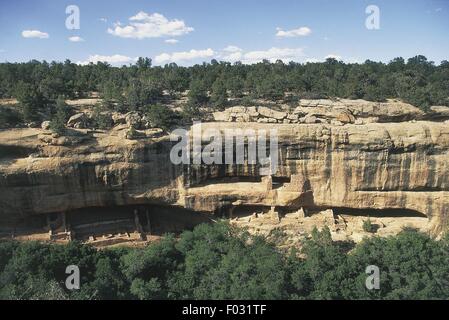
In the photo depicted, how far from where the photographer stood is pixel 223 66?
35.8 meters

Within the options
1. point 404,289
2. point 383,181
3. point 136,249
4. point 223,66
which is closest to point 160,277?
point 136,249

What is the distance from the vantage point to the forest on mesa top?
2341 centimetres

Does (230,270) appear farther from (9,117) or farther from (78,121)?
Answer: (9,117)

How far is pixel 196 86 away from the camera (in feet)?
83.4

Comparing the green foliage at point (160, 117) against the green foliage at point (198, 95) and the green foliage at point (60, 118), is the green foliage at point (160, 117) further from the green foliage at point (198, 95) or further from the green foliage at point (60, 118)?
the green foliage at point (60, 118)
